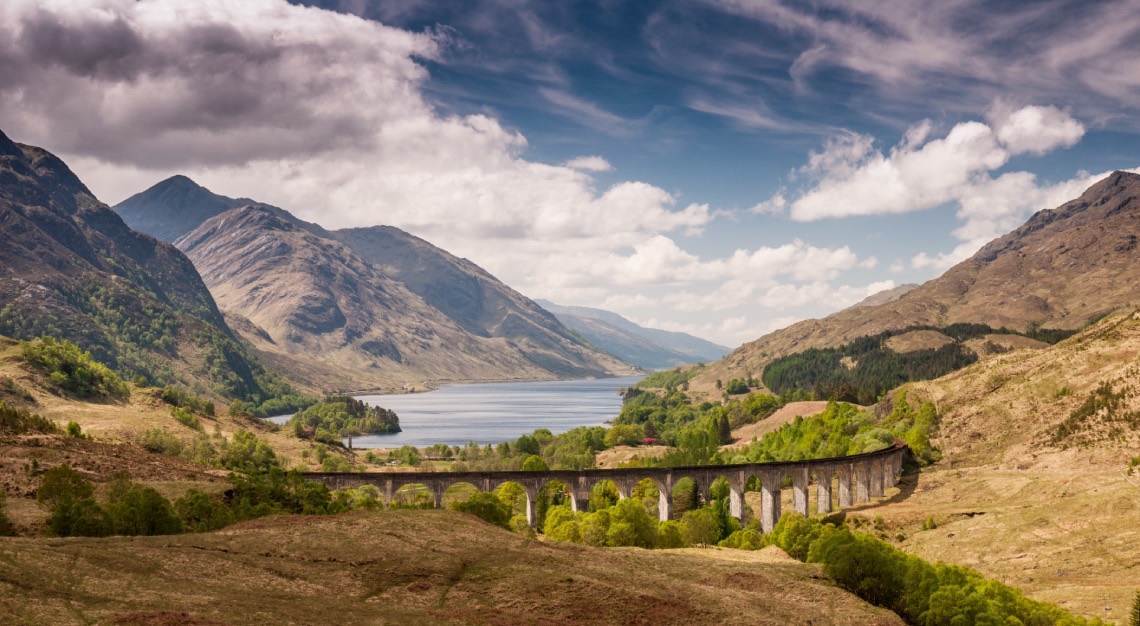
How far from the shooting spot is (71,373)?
172m

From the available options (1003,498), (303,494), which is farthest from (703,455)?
(303,494)

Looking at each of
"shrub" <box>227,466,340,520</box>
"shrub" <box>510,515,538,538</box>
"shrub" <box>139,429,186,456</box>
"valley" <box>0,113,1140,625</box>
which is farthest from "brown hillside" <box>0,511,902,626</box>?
"shrub" <box>139,429,186,456</box>

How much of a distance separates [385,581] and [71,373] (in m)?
156

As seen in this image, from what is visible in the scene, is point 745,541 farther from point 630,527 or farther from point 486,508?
point 486,508

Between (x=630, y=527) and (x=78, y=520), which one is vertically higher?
(x=78, y=520)

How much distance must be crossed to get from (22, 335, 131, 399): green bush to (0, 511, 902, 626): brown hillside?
440 ft

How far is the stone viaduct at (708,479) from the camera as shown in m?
97.4

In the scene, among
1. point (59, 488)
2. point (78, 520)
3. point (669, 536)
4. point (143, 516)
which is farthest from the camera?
point (669, 536)

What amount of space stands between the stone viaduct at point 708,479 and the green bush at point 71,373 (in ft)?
315

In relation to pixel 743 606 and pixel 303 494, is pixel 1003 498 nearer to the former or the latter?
pixel 743 606

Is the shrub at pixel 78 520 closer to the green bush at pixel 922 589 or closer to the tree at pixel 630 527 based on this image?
the tree at pixel 630 527

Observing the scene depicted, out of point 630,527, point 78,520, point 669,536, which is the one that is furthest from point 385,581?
point 669,536

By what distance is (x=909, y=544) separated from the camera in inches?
3666

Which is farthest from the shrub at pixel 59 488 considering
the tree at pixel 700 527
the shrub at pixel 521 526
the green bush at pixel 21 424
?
the tree at pixel 700 527
